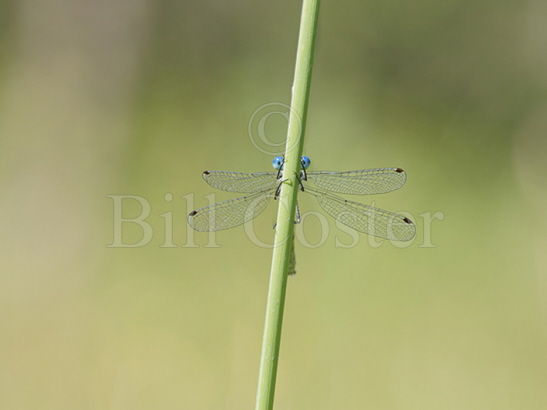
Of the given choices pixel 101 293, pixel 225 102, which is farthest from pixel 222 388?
pixel 225 102

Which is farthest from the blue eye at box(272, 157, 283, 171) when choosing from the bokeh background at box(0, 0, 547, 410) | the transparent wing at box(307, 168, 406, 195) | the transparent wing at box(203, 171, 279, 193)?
the bokeh background at box(0, 0, 547, 410)

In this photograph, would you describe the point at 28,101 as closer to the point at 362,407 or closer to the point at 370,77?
the point at 370,77

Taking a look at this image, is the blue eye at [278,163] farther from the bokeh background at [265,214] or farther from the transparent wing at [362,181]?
the bokeh background at [265,214]

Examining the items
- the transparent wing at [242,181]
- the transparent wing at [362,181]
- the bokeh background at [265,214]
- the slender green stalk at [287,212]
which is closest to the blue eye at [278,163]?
the transparent wing at [242,181]

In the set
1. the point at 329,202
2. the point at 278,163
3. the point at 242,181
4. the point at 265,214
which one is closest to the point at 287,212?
the point at 278,163

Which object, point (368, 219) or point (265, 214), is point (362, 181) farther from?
point (265, 214)
